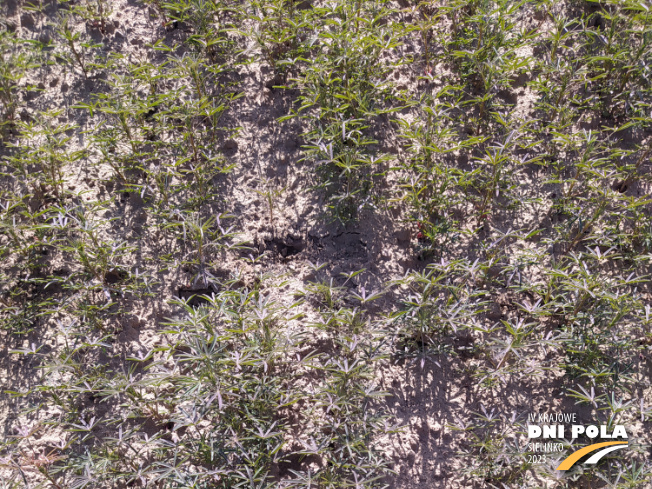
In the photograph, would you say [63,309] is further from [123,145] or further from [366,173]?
[366,173]

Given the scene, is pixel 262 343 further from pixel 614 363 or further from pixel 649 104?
pixel 649 104

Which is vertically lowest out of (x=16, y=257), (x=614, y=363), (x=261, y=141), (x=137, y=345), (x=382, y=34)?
(x=614, y=363)

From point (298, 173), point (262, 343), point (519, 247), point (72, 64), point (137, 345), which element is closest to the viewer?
point (262, 343)

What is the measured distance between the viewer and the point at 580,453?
7.14 feet

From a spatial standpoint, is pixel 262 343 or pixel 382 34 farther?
pixel 382 34

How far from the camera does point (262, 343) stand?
7.35 ft

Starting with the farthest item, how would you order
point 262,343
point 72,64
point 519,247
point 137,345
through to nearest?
point 72,64 → point 519,247 → point 137,345 → point 262,343

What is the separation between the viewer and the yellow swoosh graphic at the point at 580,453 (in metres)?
2.15

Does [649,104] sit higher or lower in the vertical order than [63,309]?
higher

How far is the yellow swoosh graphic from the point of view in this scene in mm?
2150

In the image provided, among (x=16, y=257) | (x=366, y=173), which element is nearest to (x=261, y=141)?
(x=366, y=173)

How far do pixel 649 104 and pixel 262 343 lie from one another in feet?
8.28

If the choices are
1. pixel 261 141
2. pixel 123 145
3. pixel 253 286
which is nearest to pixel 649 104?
pixel 261 141

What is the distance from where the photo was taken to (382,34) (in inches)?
111
